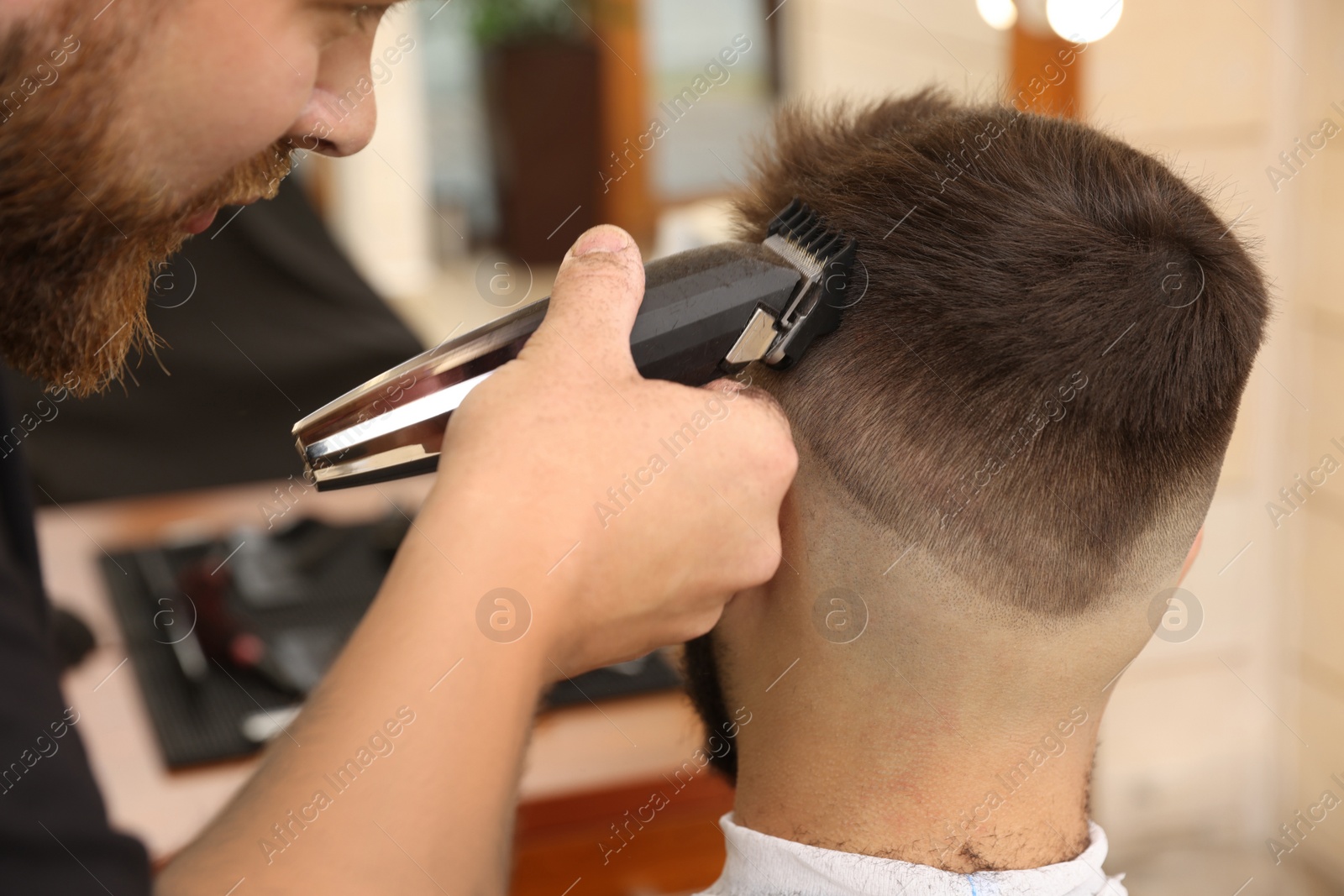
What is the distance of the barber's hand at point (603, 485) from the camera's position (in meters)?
0.81

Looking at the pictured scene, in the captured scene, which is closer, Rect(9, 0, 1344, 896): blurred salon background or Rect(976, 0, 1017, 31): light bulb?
Rect(9, 0, 1344, 896): blurred salon background

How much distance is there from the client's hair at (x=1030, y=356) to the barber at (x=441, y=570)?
0.14m

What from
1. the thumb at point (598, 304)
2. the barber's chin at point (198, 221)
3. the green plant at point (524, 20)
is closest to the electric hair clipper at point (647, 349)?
the thumb at point (598, 304)

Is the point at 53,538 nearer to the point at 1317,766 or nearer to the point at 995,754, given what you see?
the point at 995,754

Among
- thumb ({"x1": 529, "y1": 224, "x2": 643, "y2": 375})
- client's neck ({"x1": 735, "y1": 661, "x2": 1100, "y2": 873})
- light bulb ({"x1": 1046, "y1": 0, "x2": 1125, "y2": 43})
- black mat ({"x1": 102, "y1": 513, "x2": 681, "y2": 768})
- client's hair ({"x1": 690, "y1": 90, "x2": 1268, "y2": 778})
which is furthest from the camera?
light bulb ({"x1": 1046, "y1": 0, "x2": 1125, "y2": 43})

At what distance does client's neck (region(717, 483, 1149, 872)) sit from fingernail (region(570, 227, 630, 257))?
31cm

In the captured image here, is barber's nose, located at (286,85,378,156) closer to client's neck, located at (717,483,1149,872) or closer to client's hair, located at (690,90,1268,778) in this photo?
client's hair, located at (690,90,1268,778)

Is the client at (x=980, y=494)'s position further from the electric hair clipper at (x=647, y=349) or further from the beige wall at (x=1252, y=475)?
the beige wall at (x=1252, y=475)

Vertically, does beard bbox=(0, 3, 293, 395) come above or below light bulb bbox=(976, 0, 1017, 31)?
above

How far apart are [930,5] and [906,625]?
2.64 m

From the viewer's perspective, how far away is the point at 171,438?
332cm

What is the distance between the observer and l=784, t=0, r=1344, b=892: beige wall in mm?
2482

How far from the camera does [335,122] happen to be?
103 centimetres

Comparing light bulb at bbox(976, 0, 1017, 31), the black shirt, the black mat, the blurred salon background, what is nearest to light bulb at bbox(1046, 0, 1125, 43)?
the blurred salon background
